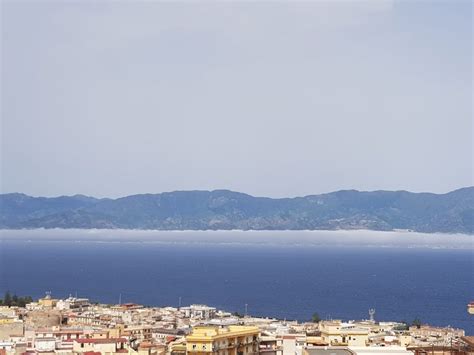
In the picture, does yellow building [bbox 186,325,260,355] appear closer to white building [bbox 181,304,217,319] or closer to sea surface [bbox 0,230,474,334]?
white building [bbox 181,304,217,319]

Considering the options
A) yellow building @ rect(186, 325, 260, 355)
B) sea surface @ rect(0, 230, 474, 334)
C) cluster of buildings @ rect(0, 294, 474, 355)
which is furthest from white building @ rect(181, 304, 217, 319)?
yellow building @ rect(186, 325, 260, 355)

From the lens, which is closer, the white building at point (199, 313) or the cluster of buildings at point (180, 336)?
the cluster of buildings at point (180, 336)

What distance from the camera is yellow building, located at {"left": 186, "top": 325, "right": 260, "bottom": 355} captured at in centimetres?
2570

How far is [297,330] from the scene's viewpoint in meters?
45.2

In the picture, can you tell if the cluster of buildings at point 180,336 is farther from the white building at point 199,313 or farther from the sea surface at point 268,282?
the sea surface at point 268,282

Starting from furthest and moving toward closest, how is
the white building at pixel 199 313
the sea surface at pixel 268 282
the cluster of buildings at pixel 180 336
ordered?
the sea surface at pixel 268 282 < the white building at pixel 199 313 < the cluster of buildings at pixel 180 336

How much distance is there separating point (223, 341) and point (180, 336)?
573 inches

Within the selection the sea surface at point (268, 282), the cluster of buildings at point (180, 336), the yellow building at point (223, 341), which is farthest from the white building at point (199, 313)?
the yellow building at point (223, 341)

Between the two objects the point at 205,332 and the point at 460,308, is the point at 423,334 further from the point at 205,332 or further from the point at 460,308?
the point at 460,308

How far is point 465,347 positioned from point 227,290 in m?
75.8

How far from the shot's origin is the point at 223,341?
26.4 meters

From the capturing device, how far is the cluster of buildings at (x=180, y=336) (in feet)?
89.3

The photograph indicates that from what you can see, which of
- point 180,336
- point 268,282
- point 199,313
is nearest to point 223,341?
point 180,336

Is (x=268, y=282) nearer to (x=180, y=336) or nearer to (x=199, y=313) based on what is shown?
(x=199, y=313)
